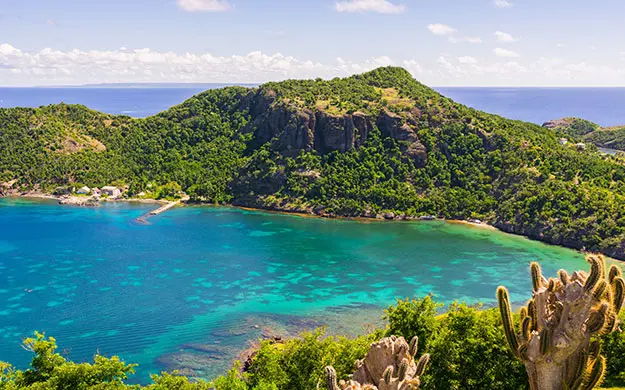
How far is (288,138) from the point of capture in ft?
428

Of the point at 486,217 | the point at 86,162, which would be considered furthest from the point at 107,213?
the point at 486,217

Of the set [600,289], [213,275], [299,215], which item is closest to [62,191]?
[299,215]

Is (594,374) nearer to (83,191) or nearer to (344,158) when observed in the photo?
(344,158)

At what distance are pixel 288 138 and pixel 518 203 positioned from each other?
5986 centimetres

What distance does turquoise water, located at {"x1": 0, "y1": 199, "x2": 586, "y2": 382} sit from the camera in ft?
184

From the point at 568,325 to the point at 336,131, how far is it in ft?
358

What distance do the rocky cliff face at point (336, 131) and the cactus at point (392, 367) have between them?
10507 cm

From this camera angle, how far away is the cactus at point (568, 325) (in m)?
20.6

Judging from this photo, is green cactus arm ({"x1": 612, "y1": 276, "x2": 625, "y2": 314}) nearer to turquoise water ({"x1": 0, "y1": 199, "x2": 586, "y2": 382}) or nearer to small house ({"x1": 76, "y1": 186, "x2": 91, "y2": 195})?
turquoise water ({"x1": 0, "y1": 199, "x2": 586, "y2": 382})

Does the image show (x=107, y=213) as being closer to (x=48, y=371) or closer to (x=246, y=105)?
(x=246, y=105)

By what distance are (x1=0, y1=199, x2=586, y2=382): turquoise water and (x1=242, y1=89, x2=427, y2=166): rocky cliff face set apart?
2533 cm

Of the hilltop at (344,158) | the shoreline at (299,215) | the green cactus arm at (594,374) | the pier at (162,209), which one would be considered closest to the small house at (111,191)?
the shoreline at (299,215)

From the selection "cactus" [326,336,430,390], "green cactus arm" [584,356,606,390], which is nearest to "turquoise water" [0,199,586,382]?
"cactus" [326,336,430,390]

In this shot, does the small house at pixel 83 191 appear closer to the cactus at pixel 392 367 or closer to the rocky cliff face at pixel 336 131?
the rocky cliff face at pixel 336 131
